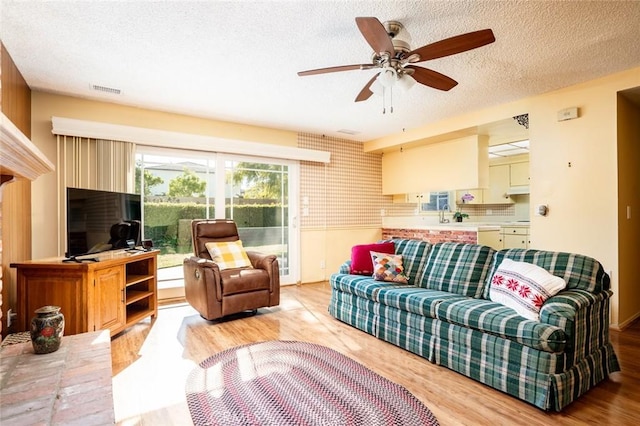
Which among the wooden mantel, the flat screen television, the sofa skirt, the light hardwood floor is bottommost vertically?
the light hardwood floor

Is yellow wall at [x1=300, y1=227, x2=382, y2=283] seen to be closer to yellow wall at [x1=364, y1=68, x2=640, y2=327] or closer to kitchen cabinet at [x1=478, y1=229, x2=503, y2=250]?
kitchen cabinet at [x1=478, y1=229, x2=503, y2=250]

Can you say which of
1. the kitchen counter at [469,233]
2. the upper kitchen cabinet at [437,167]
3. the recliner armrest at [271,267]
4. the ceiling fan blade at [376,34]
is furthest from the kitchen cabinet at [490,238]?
the ceiling fan blade at [376,34]

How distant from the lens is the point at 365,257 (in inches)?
139

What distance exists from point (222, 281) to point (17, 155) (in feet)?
8.50

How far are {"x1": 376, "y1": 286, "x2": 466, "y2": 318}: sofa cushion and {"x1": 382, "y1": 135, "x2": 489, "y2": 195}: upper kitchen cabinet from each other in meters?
2.53

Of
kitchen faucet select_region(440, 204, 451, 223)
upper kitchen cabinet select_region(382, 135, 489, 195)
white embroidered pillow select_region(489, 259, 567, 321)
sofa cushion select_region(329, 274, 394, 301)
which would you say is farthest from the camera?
kitchen faucet select_region(440, 204, 451, 223)

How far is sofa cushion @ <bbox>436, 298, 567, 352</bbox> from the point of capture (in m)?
1.85

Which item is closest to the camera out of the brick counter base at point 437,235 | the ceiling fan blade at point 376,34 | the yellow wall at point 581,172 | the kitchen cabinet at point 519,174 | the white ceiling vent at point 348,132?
the ceiling fan blade at point 376,34

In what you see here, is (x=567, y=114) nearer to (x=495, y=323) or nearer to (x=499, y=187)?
(x=495, y=323)

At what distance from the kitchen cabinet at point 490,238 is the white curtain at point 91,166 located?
482cm

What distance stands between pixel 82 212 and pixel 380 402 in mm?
2795

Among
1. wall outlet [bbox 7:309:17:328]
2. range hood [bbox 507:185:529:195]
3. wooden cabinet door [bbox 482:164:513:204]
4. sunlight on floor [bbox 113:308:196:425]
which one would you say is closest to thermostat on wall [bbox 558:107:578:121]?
range hood [bbox 507:185:529:195]

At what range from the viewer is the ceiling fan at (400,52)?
189cm

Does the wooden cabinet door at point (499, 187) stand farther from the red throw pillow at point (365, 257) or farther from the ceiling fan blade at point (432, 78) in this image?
the ceiling fan blade at point (432, 78)
